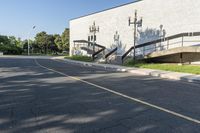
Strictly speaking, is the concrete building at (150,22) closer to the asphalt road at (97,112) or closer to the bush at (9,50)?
the asphalt road at (97,112)

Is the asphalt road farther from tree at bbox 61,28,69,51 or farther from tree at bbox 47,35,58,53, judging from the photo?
tree at bbox 47,35,58,53

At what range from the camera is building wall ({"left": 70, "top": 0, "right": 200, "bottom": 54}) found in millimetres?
21984

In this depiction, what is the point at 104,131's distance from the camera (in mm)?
4602

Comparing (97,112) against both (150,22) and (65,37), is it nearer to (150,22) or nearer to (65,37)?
(150,22)

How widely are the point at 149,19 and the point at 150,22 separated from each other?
1.41 ft

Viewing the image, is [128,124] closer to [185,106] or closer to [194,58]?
[185,106]

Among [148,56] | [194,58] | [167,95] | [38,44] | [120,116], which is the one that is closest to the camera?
[120,116]

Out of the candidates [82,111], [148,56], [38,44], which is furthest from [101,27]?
[38,44]

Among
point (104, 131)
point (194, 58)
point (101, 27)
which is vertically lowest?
point (104, 131)

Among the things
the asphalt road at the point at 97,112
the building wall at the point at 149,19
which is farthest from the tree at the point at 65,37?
the asphalt road at the point at 97,112

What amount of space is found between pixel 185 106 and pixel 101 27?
104 feet

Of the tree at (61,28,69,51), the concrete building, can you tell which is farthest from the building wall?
the tree at (61,28,69,51)

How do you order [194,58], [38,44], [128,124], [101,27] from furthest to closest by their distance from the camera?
[38,44] < [101,27] < [194,58] < [128,124]

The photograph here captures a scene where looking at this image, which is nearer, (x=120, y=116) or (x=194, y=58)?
(x=120, y=116)
